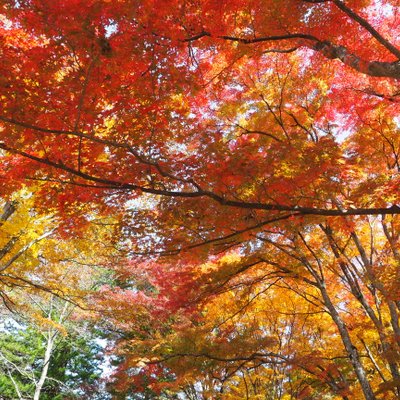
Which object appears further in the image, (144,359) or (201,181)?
(144,359)

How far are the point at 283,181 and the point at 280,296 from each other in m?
7.14

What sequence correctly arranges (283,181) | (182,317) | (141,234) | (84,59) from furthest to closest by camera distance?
1. (182,317)
2. (141,234)
3. (283,181)
4. (84,59)

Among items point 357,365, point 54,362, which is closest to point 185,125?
point 357,365

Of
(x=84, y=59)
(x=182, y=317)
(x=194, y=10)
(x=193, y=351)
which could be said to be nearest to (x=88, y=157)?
(x=84, y=59)

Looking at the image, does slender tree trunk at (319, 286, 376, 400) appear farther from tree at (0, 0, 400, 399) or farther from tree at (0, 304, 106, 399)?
tree at (0, 304, 106, 399)

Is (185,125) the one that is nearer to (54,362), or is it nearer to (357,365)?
(357,365)

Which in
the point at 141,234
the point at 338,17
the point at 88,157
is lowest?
the point at 141,234

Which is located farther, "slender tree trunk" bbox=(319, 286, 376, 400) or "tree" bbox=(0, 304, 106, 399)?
"tree" bbox=(0, 304, 106, 399)

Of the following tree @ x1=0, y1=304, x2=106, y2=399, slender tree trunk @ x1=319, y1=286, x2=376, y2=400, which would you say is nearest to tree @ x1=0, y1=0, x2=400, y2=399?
slender tree trunk @ x1=319, y1=286, x2=376, y2=400

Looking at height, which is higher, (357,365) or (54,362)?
(54,362)

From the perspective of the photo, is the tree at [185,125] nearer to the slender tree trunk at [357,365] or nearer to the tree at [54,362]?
the slender tree trunk at [357,365]

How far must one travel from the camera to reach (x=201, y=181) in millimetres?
4871

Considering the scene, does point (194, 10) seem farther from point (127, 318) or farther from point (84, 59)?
point (127, 318)

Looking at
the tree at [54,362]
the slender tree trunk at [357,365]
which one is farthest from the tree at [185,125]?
the tree at [54,362]
